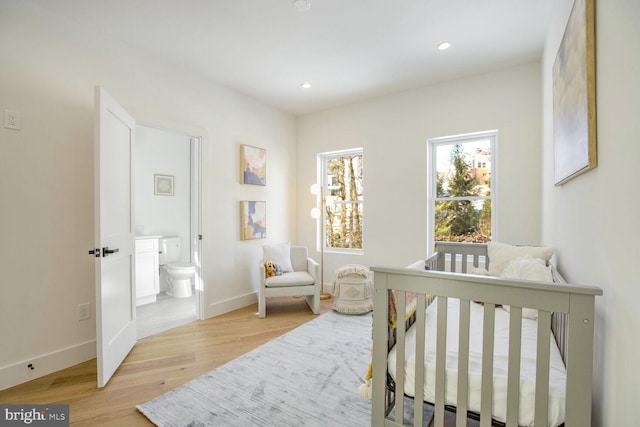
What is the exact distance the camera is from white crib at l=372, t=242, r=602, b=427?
0.99 meters

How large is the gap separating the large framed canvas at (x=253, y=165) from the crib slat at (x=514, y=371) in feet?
10.3

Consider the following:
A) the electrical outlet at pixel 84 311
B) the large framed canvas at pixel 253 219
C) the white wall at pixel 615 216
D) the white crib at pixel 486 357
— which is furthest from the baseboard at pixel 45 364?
the white wall at pixel 615 216

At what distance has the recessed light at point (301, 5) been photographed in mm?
2030

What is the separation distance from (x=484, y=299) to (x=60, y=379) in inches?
107

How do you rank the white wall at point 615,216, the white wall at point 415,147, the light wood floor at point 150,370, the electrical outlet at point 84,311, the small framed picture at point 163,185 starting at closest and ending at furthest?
1. the white wall at point 615,216
2. the light wood floor at point 150,370
3. the electrical outlet at point 84,311
4. the white wall at point 415,147
5. the small framed picture at point 163,185

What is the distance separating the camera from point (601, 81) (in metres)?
1.10

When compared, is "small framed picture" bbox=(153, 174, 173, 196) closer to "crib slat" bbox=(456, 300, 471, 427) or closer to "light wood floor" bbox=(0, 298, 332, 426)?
"light wood floor" bbox=(0, 298, 332, 426)

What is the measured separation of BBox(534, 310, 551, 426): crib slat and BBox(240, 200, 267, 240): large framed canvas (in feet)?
10.1

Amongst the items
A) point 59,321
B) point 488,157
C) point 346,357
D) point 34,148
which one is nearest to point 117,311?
point 59,321

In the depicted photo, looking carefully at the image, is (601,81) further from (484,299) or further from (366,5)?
(366,5)

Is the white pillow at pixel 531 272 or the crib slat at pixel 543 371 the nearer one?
the crib slat at pixel 543 371

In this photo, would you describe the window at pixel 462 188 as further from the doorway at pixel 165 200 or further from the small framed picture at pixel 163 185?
the small framed picture at pixel 163 185

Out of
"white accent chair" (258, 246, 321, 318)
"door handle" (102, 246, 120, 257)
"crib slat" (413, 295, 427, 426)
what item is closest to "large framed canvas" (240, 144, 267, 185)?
"white accent chair" (258, 246, 321, 318)

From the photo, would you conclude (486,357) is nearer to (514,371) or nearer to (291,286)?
(514,371)
